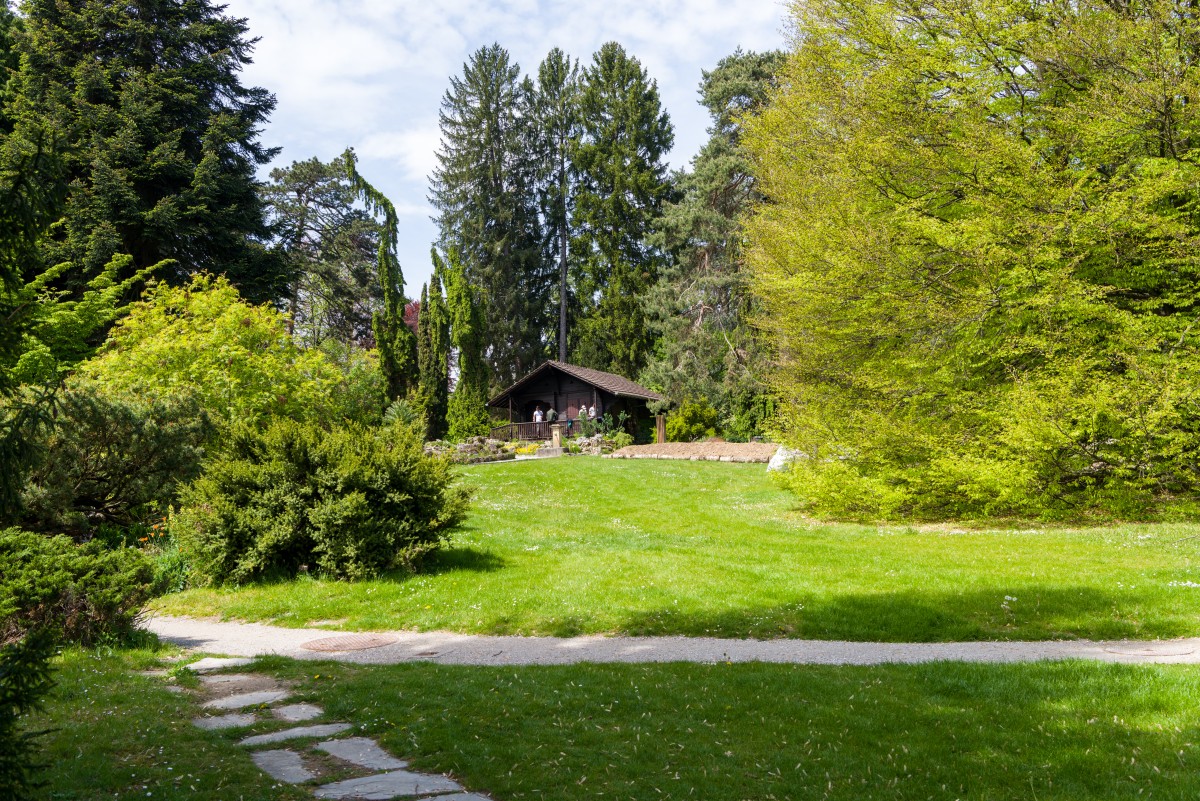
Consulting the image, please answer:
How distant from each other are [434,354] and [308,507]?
29033 mm

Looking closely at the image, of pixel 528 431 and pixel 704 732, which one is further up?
pixel 528 431

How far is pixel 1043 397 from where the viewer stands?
13.9 m

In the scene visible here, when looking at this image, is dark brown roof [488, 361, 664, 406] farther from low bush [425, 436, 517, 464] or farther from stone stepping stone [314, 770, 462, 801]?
stone stepping stone [314, 770, 462, 801]

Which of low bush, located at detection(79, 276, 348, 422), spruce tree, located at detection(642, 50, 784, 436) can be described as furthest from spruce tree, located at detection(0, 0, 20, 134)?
spruce tree, located at detection(642, 50, 784, 436)

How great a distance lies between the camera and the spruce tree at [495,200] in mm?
53156

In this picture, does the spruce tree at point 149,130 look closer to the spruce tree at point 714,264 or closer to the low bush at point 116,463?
the low bush at point 116,463

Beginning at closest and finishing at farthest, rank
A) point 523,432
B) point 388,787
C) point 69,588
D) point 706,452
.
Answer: point 388,787, point 69,588, point 706,452, point 523,432

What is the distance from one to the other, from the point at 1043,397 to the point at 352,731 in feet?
43.4

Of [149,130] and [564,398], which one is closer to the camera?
[149,130]

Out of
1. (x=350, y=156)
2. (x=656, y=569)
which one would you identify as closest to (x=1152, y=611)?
(x=656, y=569)

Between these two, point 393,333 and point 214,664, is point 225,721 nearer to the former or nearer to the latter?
point 214,664

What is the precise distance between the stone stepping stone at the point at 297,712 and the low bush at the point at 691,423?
30986 millimetres

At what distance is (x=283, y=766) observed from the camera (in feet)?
14.2

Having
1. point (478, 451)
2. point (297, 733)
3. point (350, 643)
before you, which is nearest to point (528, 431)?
point (478, 451)
